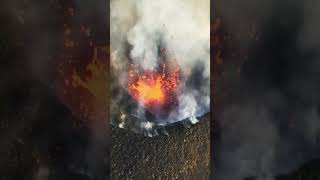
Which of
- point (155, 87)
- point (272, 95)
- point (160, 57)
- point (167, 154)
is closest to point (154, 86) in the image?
point (155, 87)

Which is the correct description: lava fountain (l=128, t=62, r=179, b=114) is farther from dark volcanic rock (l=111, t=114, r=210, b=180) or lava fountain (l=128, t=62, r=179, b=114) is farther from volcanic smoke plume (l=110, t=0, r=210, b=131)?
dark volcanic rock (l=111, t=114, r=210, b=180)

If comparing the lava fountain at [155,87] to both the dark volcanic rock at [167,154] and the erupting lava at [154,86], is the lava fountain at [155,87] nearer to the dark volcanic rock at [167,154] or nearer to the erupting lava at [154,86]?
the erupting lava at [154,86]

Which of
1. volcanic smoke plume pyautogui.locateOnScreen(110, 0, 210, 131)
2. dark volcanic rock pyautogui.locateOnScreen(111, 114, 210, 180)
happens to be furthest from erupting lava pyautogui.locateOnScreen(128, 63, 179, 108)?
dark volcanic rock pyautogui.locateOnScreen(111, 114, 210, 180)

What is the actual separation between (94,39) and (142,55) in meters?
0.19

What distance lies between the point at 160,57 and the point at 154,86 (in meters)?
0.11

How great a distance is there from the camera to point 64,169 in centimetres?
181

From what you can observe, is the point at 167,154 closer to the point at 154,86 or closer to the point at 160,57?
the point at 154,86

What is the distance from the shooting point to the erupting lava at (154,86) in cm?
187

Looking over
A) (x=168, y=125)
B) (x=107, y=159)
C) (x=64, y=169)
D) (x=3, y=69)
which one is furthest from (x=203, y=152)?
(x=3, y=69)

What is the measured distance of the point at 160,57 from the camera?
6.14 feet

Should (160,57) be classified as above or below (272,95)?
above

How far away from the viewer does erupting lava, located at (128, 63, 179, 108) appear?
6.12 feet

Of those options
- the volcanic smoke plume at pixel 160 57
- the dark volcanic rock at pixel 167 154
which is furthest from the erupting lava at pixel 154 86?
the dark volcanic rock at pixel 167 154

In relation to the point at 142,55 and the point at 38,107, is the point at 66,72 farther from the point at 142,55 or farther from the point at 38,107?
the point at 142,55
